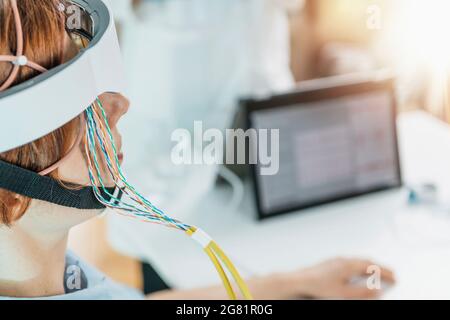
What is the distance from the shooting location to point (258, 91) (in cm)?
125

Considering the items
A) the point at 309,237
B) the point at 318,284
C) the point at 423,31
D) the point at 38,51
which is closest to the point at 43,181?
the point at 38,51

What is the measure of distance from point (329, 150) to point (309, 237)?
0.18m

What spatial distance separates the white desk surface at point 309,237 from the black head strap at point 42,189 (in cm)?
48

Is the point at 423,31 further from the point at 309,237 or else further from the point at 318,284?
the point at 318,284

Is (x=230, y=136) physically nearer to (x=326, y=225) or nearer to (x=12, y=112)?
(x=326, y=225)

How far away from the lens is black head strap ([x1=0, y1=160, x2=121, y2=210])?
50 cm

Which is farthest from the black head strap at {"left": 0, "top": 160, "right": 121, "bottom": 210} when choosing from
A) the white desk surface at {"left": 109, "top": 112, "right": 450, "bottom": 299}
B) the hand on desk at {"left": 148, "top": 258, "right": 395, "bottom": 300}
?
the white desk surface at {"left": 109, "top": 112, "right": 450, "bottom": 299}

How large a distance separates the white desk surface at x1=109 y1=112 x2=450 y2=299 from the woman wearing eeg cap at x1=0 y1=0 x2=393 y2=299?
33cm

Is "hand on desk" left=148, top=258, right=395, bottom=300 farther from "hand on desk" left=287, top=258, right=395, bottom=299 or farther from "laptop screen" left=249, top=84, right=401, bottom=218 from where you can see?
"laptop screen" left=249, top=84, right=401, bottom=218

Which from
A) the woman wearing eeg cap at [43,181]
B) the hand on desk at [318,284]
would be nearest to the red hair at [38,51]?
the woman wearing eeg cap at [43,181]

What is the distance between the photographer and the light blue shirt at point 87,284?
67 cm

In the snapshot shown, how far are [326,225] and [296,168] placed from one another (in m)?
0.13

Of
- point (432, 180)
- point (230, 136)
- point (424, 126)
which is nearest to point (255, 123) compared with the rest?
point (230, 136)

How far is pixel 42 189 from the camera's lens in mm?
515
